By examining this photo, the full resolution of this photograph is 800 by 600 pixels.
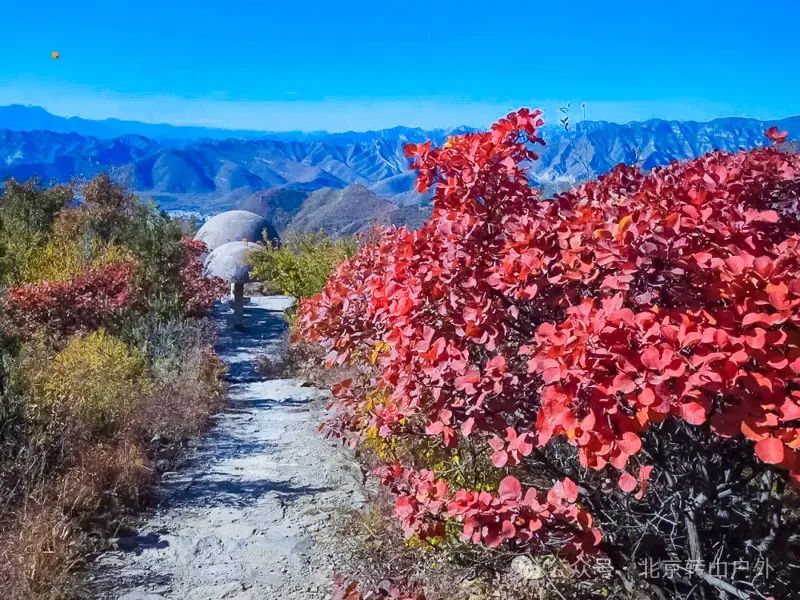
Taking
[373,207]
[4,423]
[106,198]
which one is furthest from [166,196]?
[4,423]

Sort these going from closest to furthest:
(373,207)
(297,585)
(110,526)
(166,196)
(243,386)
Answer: (297,585)
(110,526)
(243,386)
(373,207)
(166,196)

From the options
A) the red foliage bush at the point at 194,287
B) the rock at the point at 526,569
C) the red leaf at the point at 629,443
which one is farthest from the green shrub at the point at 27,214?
the red leaf at the point at 629,443

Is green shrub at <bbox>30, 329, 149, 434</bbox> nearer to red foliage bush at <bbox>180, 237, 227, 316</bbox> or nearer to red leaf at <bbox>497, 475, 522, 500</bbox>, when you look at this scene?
red foliage bush at <bbox>180, 237, 227, 316</bbox>

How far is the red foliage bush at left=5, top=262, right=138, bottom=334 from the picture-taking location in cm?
842

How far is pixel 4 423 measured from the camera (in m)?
4.74

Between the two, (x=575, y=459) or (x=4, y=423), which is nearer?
(x=575, y=459)

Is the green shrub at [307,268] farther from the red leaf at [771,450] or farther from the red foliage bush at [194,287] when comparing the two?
the red leaf at [771,450]

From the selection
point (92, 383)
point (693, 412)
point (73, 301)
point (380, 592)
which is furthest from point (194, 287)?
point (693, 412)

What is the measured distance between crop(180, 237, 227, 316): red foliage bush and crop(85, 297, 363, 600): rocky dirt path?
4.11 metres

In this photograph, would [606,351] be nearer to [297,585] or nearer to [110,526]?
[297,585]

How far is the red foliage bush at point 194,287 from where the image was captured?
11.0 m

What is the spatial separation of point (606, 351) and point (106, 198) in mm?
17342

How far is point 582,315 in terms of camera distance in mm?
1797

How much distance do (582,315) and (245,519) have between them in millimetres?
3604
